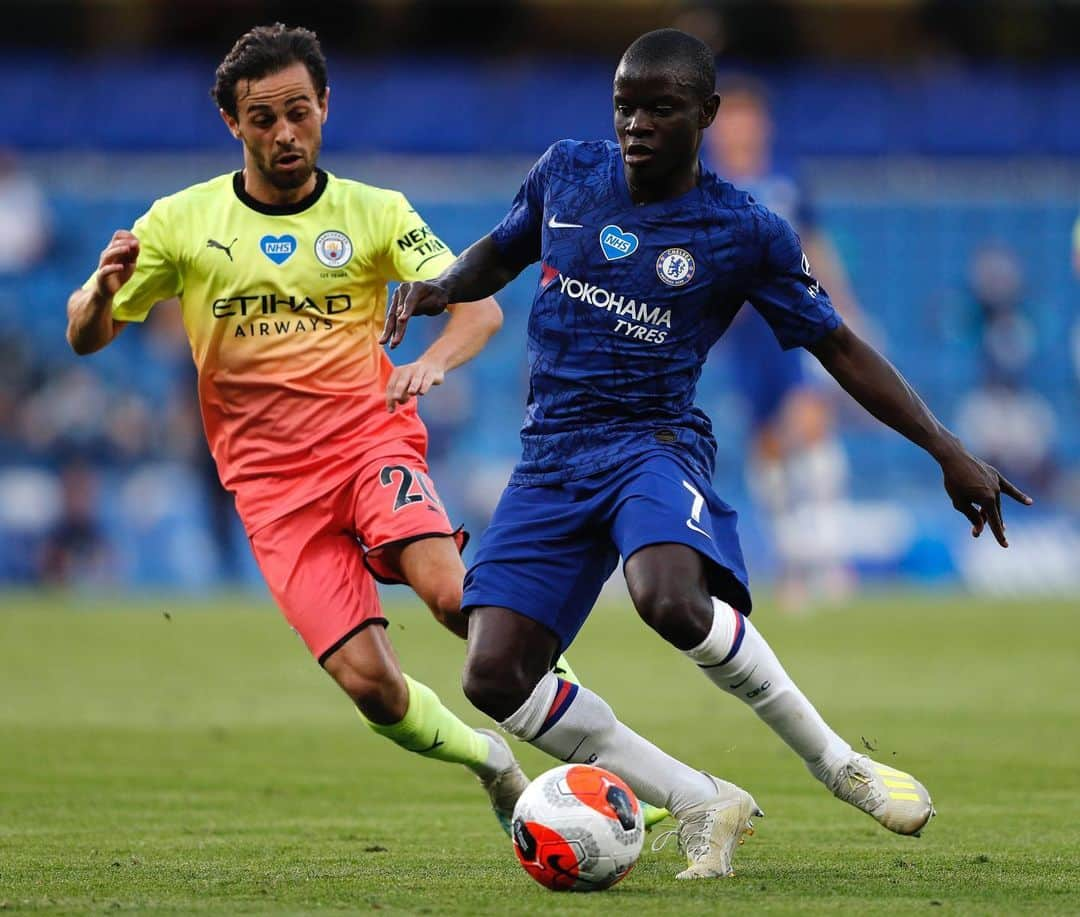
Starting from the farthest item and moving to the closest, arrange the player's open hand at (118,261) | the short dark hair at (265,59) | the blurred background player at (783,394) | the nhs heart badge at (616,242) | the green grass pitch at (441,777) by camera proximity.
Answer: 1. the blurred background player at (783,394)
2. the short dark hair at (265,59)
3. the player's open hand at (118,261)
4. the nhs heart badge at (616,242)
5. the green grass pitch at (441,777)

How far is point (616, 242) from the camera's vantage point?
586 cm

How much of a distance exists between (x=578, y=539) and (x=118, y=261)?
→ 1818 mm

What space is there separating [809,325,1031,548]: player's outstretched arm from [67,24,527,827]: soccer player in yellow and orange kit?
134cm

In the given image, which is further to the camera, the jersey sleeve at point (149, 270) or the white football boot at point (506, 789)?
the jersey sleeve at point (149, 270)

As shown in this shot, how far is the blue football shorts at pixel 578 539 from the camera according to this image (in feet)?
18.5

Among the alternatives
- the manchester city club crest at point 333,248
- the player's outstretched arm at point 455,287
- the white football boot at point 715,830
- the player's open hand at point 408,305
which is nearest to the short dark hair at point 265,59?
the manchester city club crest at point 333,248

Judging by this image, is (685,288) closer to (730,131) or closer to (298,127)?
(298,127)

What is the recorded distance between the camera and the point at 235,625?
50.4 ft

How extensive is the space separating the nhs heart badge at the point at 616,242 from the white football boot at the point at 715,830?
62.5 inches

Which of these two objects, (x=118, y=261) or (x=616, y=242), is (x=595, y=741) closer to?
(x=616, y=242)

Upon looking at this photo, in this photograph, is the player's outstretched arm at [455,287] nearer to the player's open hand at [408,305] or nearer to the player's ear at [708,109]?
the player's open hand at [408,305]

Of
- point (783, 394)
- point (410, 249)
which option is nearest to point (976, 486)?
point (410, 249)

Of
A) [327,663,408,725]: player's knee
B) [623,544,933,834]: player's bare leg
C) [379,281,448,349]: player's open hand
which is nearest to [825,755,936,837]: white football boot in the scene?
[623,544,933,834]: player's bare leg

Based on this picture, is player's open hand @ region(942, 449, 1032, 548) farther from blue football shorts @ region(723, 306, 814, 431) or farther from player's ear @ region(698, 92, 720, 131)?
blue football shorts @ region(723, 306, 814, 431)
